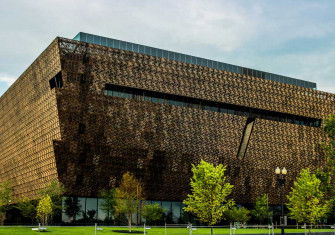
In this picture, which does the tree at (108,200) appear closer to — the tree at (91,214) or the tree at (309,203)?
the tree at (91,214)

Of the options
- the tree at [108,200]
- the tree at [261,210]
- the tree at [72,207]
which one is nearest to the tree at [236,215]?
the tree at [261,210]

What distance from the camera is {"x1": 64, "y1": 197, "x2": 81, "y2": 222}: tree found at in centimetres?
7512

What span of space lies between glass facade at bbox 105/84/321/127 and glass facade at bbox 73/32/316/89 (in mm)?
7877

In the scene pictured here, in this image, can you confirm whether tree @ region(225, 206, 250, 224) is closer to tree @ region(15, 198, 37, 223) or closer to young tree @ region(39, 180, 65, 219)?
young tree @ region(39, 180, 65, 219)

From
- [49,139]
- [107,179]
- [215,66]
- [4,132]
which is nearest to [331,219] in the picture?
[215,66]

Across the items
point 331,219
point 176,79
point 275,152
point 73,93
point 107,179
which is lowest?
point 331,219

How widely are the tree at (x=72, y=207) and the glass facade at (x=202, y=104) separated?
61.8 feet

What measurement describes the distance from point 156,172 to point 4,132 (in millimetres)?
45553

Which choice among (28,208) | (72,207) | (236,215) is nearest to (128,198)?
(72,207)

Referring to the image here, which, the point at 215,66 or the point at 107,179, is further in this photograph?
the point at 215,66

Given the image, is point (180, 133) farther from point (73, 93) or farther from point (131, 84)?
point (73, 93)

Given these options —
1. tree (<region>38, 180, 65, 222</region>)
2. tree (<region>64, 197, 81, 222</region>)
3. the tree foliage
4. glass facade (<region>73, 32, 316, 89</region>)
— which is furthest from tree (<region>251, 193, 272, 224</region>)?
the tree foliage

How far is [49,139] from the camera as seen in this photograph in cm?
7738

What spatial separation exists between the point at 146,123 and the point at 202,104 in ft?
49.1
